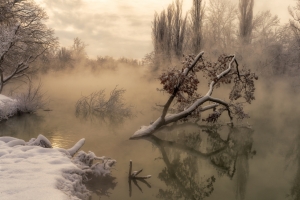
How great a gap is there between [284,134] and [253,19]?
868 inches

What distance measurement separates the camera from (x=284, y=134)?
12.0 m

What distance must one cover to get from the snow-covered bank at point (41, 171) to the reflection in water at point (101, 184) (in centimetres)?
16

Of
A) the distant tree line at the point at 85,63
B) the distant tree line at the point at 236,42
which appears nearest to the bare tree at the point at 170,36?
the distant tree line at the point at 236,42

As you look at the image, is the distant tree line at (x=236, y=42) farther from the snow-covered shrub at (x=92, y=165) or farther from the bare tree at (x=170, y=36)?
the snow-covered shrub at (x=92, y=165)

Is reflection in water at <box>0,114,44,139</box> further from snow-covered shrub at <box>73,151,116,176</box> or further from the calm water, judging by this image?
snow-covered shrub at <box>73,151,116,176</box>

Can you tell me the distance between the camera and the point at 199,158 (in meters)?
8.95

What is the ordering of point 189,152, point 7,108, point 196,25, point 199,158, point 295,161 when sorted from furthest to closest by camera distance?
point 196,25 < point 7,108 < point 189,152 < point 199,158 < point 295,161

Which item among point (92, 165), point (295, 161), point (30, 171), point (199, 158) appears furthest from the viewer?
point (199, 158)

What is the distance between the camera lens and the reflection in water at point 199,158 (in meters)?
6.69

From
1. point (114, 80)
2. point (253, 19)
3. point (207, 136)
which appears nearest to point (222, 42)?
point (253, 19)

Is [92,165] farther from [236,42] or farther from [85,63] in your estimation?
[85,63]

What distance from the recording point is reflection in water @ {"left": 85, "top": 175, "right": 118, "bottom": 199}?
6.18 metres

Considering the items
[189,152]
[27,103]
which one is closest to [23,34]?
[27,103]

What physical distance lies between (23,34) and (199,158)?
13.7 meters
